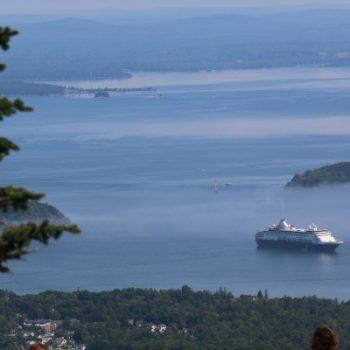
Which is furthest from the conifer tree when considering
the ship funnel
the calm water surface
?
the ship funnel

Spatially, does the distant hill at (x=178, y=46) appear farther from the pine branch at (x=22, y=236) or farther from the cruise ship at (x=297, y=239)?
the pine branch at (x=22, y=236)

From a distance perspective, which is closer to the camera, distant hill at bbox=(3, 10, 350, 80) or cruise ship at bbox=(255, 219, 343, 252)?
cruise ship at bbox=(255, 219, 343, 252)

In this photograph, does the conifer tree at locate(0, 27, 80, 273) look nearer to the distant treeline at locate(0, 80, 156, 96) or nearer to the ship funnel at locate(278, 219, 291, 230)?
the ship funnel at locate(278, 219, 291, 230)

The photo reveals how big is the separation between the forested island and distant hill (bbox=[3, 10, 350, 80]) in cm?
5816

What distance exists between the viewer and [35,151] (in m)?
44.5

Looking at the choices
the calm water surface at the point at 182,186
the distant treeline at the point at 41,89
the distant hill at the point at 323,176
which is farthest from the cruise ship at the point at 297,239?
the distant treeline at the point at 41,89

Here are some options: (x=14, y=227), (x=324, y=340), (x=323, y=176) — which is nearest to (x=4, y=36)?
(x=14, y=227)

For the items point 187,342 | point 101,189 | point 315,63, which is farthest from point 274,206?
point 315,63

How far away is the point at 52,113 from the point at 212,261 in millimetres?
37178

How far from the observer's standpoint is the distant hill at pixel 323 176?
110ft

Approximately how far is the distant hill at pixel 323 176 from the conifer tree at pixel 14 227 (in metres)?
30.5

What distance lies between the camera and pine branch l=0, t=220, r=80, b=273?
3.00 metres

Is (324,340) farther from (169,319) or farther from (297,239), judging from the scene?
(297,239)

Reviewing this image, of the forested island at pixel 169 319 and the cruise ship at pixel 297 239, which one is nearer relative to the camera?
the forested island at pixel 169 319
